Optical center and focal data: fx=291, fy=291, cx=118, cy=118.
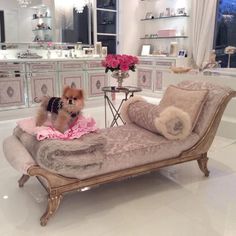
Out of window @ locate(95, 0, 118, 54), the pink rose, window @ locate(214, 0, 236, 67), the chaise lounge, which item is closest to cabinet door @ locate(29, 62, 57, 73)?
window @ locate(95, 0, 118, 54)

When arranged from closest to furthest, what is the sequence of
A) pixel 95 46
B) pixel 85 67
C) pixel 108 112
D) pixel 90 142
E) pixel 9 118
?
1. pixel 90 142
2. pixel 9 118
3. pixel 108 112
4. pixel 85 67
5. pixel 95 46

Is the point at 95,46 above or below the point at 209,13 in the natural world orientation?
below

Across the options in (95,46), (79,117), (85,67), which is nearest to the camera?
(79,117)

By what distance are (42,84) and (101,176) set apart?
3.44m

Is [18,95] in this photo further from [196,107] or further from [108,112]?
[196,107]

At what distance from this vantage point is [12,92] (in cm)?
484

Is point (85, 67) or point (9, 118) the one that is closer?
point (9, 118)

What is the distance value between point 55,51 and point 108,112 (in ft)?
5.58

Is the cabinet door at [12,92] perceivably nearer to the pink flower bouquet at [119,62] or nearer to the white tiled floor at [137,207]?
the pink flower bouquet at [119,62]

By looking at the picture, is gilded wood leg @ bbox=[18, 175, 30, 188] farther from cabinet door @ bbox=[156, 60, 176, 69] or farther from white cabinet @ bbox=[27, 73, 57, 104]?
cabinet door @ bbox=[156, 60, 176, 69]

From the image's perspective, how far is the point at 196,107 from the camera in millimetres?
2455

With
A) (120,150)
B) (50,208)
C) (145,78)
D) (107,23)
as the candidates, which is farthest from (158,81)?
(50,208)

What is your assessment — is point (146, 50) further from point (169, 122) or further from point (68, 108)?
point (68, 108)

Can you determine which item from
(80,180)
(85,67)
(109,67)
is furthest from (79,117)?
(85,67)
